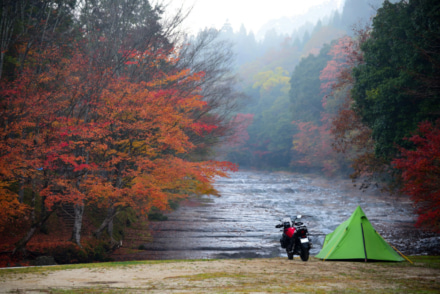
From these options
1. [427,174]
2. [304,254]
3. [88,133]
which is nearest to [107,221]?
[88,133]

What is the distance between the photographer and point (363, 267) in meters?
9.59

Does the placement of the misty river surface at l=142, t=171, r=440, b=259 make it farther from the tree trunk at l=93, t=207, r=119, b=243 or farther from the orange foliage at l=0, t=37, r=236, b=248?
the orange foliage at l=0, t=37, r=236, b=248

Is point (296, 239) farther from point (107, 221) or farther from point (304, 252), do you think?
point (107, 221)

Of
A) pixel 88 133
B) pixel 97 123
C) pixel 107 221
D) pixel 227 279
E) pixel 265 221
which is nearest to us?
pixel 227 279

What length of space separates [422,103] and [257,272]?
1234 cm

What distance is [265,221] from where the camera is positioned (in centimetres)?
2591

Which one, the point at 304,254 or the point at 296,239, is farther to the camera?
the point at 296,239

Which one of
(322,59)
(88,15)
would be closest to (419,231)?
(88,15)

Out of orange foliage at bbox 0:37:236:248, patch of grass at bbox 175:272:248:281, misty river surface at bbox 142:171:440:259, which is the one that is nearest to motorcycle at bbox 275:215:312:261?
patch of grass at bbox 175:272:248:281

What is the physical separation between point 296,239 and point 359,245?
208 cm

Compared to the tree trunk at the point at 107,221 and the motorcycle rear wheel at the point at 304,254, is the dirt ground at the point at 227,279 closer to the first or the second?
the motorcycle rear wheel at the point at 304,254

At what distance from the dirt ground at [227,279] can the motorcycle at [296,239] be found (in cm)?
74

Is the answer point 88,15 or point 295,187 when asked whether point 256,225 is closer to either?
point 88,15

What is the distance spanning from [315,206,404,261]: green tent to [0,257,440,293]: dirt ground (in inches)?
49.9
